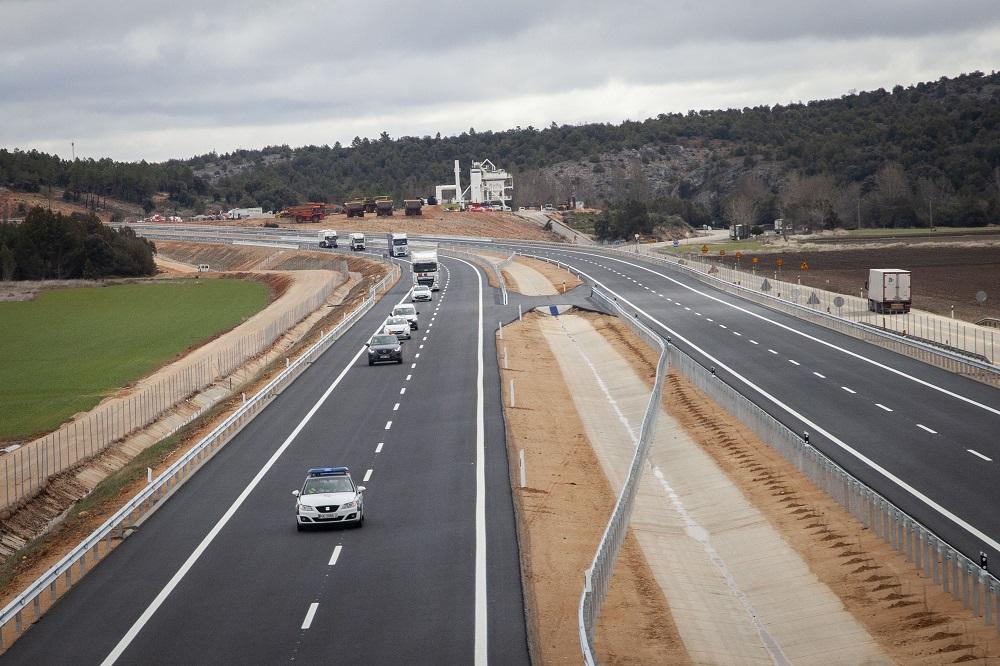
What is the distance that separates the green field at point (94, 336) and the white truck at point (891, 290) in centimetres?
4455

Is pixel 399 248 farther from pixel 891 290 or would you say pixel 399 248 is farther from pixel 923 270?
pixel 891 290

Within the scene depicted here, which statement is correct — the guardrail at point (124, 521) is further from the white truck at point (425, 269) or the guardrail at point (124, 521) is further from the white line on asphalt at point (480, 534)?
the white truck at point (425, 269)

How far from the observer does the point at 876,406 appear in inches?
1833

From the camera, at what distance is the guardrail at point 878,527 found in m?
22.3

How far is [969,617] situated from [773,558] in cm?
869

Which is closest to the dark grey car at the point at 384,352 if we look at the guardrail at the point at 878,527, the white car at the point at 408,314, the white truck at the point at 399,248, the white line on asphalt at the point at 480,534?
the white line on asphalt at the point at 480,534

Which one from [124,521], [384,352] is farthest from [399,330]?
[124,521]

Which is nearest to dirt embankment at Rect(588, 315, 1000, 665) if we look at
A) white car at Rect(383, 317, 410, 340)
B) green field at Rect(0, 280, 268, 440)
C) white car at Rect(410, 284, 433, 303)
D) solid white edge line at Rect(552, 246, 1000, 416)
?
solid white edge line at Rect(552, 246, 1000, 416)

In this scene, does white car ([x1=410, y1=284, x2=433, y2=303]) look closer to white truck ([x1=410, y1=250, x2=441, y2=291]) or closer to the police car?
white truck ([x1=410, y1=250, x2=441, y2=291])

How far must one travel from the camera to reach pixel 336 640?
22.2m

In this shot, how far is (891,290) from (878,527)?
50167mm

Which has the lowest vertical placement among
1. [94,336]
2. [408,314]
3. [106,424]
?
[106,424]

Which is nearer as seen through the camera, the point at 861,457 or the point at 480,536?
the point at 480,536

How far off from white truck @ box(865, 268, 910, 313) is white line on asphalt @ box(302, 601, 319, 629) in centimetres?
5918
